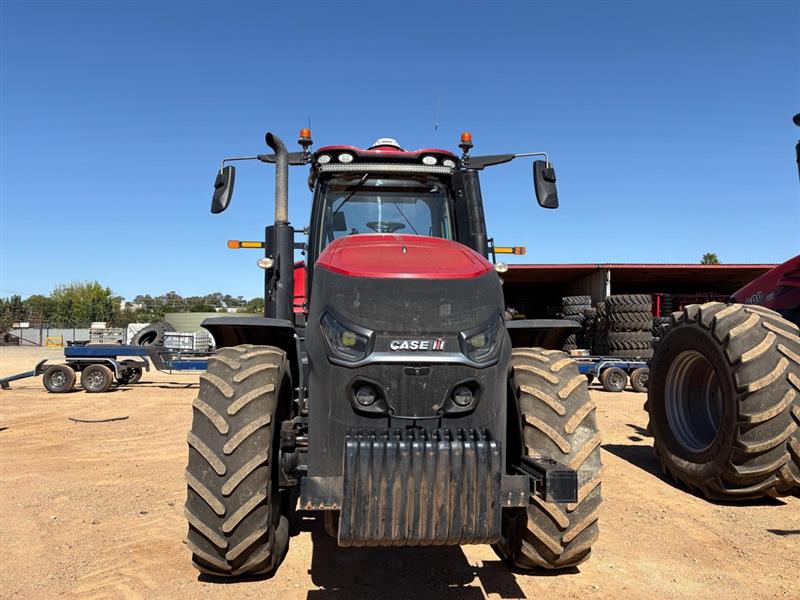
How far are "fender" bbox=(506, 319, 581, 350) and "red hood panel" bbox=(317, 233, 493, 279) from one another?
54 centimetres

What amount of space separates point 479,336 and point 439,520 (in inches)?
35.7

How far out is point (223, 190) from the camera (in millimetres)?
4559

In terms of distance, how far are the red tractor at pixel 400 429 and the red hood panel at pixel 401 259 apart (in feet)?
0.04

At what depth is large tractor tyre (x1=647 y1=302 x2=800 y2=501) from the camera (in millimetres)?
4516

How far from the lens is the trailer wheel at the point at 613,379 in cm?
1396

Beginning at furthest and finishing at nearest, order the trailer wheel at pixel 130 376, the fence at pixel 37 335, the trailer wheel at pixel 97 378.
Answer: the fence at pixel 37 335 → the trailer wheel at pixel 130 376 → the trailer wheel at pixel 97 378

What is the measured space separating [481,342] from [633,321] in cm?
1361

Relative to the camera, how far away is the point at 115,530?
437 centimetres

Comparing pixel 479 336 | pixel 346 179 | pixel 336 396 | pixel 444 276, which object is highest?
pixel 346 179

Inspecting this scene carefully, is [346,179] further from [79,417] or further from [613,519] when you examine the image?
[79,417]

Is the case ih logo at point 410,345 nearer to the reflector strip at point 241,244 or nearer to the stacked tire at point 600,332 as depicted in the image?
the reflector strip at point 241,244

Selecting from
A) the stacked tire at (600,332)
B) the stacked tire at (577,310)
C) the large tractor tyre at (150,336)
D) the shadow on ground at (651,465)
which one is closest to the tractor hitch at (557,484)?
the shadow on ground at (651,465)

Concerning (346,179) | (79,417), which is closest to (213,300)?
(79,417)

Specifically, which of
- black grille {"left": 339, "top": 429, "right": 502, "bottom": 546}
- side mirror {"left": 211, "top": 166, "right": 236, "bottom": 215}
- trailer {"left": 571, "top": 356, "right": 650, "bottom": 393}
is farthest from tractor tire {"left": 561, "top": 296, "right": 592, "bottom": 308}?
black grille {"left": 339, "top": 429, "right": 502, "bottom": 546}
